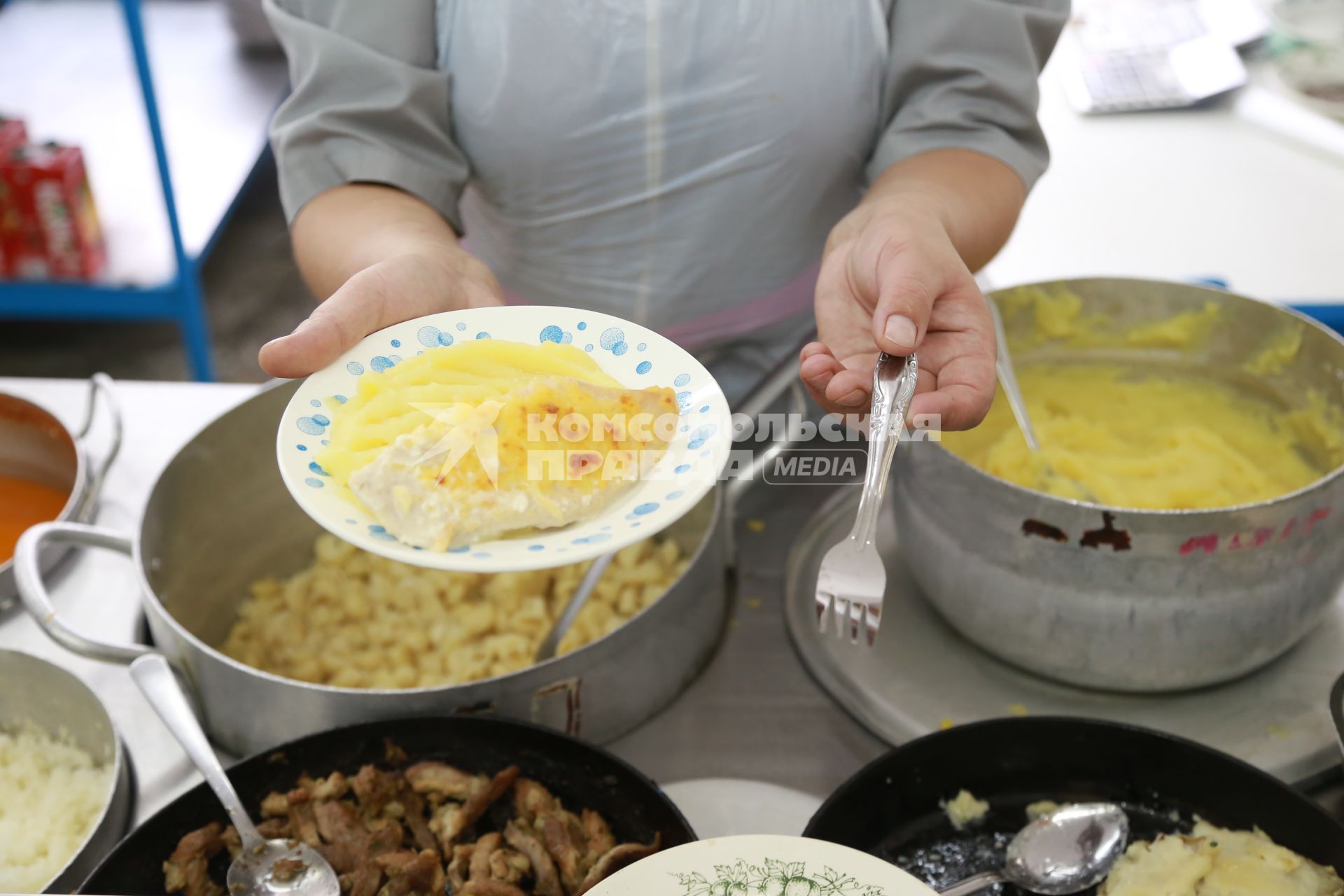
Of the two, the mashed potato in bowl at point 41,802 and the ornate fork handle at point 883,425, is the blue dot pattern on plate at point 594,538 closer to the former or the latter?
the ornate fork handle at point 883,425

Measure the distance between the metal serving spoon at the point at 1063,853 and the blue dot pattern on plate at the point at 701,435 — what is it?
0.41 m

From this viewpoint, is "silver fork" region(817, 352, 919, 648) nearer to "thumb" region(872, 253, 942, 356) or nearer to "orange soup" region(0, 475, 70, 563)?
"thumb" region(872, 253, 942, 356)

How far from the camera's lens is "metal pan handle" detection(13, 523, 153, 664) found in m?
1.01

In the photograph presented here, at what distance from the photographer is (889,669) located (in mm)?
1138

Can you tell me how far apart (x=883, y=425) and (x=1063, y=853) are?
1.29 ft

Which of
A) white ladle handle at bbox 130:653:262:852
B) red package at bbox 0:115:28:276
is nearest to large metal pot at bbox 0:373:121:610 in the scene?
white ladle handle at bbox 130:653:262:852

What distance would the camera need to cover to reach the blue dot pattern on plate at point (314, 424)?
797 millimetres

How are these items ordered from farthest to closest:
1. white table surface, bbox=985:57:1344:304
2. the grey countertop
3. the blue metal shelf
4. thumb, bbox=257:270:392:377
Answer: the blue metal shelf < white table surface, bbox=985:57:1344:304 < the grey countertop < thumb, bbox=257:270:392:377

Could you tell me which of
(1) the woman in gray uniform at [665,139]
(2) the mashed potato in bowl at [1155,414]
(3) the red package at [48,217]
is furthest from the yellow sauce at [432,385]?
(3) the red package at [48,217]

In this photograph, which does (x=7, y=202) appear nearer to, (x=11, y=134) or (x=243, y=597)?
(x=11, y=134)

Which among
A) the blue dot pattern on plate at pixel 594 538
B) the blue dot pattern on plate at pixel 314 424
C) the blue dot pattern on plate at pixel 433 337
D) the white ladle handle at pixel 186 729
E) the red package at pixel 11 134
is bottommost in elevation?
the red package at pixel 11 134

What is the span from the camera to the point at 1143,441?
1.31 m

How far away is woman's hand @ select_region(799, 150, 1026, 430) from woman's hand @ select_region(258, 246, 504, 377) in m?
0.32

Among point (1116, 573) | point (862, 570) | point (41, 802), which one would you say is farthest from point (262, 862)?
point (1116, 573)
